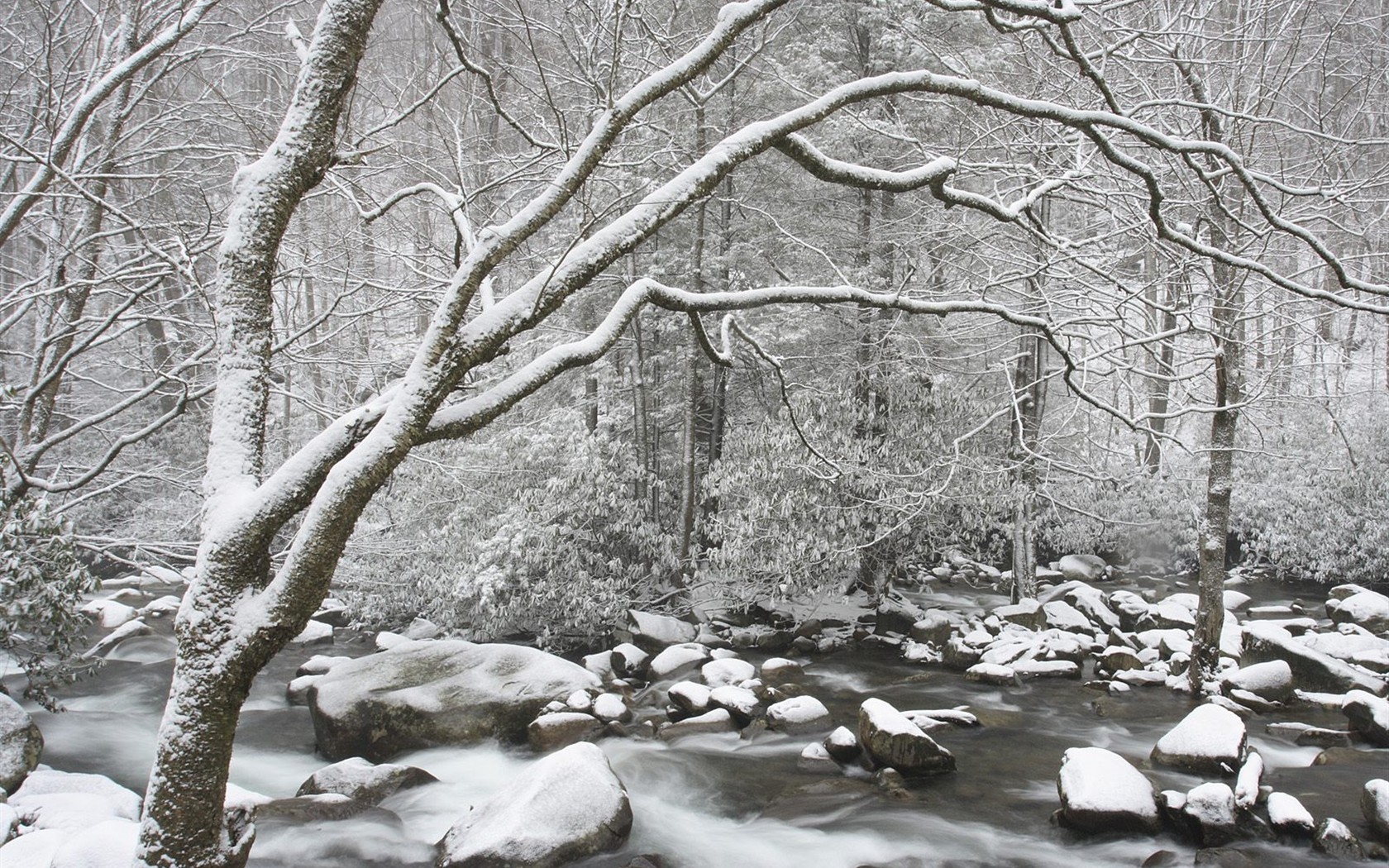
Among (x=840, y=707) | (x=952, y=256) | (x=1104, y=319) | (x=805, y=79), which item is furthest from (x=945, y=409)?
(x=1104, y=319)

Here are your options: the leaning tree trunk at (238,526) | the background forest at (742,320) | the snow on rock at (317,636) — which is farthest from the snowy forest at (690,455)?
the snow on rock at (317,636)

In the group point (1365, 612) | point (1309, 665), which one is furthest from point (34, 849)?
point (1365, 612)

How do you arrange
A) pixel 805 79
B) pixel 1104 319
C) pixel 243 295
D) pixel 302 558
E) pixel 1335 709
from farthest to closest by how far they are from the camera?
pixel 805 79 < pixel 1335 709 < pixel 1104 319 < pixel 243 295 < pixel 302 558

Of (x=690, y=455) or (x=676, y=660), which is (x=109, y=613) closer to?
(x=676, y=660)

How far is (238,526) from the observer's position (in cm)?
248

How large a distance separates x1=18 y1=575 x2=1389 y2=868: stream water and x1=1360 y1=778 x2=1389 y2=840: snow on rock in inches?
6.1

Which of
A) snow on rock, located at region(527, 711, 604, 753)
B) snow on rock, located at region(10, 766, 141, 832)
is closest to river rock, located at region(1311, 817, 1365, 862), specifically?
snow on rock, located at region(527, 711, 604, 753)

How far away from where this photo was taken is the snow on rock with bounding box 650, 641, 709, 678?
31.8ft

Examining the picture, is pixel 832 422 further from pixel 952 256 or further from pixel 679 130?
pixel 679 130

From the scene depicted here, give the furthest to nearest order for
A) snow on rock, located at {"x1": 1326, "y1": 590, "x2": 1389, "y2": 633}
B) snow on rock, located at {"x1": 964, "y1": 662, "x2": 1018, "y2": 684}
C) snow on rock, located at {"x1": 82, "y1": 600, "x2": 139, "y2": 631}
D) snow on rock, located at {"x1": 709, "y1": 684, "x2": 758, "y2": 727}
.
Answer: snow on rock, located at {"x1": 82, "y1": 600, "x2": 139, "y2": 631} → snow on rock, located at {"x1": 1326, "y1": 590, "x2": 1389, "y2": 633} → snow on rock, located at {"x1": 964, "y1": 662, "x2": 1018, "y2": 684} → snow on rock, located at {"x1": 709, "y1": 684, "x2": 758, "y2": 727}

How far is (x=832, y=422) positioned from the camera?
38.0 ft

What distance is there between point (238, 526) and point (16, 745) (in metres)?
5.24

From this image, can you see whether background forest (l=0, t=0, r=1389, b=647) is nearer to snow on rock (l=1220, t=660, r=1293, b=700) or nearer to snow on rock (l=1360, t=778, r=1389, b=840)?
snow on rock (l=1220, t=660, r=1293, b=700)

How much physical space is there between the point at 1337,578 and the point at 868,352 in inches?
345
